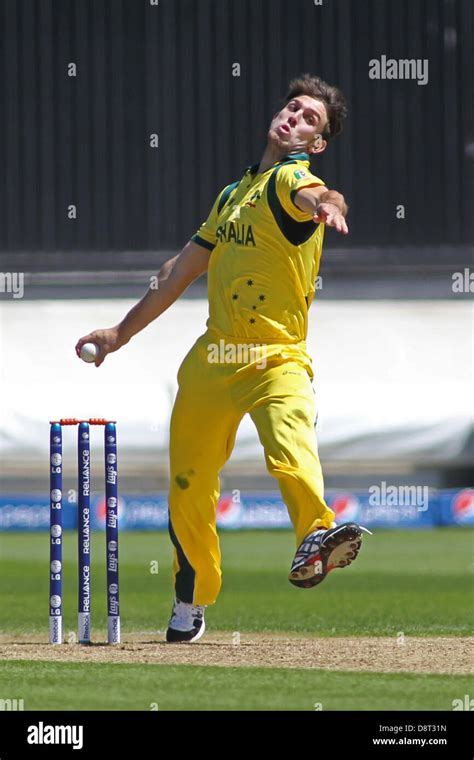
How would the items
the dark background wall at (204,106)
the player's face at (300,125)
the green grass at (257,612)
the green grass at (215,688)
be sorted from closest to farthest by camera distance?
the green grass at (215,688)
the green grass at (257,612)
the player's face at (300,125)
the dark background wall at (204,106)

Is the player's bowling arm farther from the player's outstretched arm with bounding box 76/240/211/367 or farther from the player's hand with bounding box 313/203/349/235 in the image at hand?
the player's hand with bounding box 313/203/349/235

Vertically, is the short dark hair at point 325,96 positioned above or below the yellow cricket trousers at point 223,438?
above

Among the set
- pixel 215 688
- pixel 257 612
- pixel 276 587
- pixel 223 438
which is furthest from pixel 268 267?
pixel 276 587

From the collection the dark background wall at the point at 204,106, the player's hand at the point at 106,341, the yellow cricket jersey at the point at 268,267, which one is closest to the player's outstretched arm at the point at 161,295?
the player's hand at the point at 106,341

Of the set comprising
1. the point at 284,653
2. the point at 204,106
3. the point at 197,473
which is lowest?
the point at 284,653

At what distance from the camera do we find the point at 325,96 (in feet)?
22.0

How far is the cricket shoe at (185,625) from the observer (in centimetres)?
710

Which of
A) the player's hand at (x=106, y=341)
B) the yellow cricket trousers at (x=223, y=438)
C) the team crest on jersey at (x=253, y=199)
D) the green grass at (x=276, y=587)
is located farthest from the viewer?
the green grass at (x=276, y=587)

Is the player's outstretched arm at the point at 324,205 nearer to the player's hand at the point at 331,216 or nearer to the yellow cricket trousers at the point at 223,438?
the player's hand at the point at 331,216

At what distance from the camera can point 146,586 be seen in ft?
43.1

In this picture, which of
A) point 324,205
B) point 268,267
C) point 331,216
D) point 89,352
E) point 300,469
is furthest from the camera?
point 89,352

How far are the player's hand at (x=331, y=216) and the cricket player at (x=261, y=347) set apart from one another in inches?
6.7

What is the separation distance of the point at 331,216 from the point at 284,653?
2037 millimetres

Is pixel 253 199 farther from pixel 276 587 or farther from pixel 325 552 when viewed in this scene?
pixel 276 587
